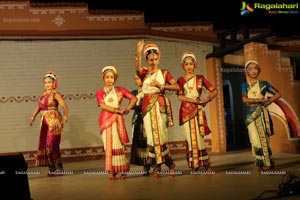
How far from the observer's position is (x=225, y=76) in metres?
13.5

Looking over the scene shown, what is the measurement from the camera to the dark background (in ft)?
33.9

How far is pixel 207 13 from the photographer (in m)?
11.4

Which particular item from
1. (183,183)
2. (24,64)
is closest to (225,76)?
(24,64)

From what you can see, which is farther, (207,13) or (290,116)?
(207,13)

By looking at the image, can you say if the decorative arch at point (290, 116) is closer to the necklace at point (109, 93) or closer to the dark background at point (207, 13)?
the dark background at point (207, 13)

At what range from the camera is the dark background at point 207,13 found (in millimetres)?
Answer: 10328

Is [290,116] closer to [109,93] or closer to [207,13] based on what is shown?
[207,13]

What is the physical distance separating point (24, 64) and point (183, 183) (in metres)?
5.39

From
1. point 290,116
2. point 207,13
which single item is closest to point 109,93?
point 290,116

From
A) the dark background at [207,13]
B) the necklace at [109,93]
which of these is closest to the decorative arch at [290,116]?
the dark background at [207,13]

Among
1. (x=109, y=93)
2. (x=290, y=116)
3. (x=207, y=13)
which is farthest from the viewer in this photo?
(x=207, y=13)

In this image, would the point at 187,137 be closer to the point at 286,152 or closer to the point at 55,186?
the point at 55,186

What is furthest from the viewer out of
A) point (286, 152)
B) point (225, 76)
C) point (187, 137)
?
point (225, 76)

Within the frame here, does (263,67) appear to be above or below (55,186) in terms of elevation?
above
